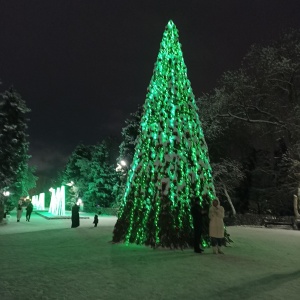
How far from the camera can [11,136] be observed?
112 feet

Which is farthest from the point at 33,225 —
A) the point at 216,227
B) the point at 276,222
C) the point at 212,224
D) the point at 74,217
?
the point at 216,227

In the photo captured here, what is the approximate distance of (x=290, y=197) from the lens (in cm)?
3259

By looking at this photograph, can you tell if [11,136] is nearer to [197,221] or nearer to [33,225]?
[33,225]

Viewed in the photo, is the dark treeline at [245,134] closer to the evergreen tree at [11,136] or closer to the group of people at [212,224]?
the evergreen tree at [11,136]

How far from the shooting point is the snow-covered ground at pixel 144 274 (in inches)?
222

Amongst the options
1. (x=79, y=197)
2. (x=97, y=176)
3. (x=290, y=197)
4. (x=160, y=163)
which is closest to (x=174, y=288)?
(x=160, y=163)

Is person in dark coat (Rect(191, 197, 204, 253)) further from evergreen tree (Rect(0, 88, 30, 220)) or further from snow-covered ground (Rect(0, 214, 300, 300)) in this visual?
evergreen tree (Rect(0, 88, 30, 220))

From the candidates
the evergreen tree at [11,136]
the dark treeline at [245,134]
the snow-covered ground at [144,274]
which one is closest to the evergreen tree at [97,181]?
the dark treeline at [245,134]

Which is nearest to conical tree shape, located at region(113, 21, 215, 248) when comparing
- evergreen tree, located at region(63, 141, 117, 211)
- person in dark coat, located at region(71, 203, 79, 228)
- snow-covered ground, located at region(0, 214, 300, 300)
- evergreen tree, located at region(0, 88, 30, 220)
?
snow-covered ground, located at region(0, 214, 300, 300)

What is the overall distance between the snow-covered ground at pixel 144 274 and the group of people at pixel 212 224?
34 cm

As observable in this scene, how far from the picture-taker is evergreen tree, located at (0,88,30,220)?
1254 inches

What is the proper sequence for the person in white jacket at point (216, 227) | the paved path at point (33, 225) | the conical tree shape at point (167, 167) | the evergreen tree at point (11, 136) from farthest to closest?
the evergreen tree at point (11, 136), the paved path at point (33, 225), the conical tree shape at point (167, 167), the person in white jacket at point (216, 227)

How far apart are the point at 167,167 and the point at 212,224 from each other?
90.3 inches

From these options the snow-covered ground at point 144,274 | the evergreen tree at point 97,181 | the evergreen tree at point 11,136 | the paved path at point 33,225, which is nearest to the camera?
the snow-covered ground at point 144,274
